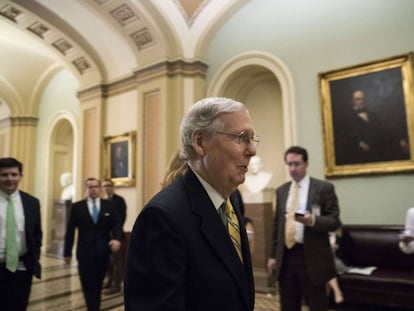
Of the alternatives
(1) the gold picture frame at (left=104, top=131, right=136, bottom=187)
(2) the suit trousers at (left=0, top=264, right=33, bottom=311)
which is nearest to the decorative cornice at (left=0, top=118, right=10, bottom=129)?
(1) the gold picture frame at (left=104, top=131, right=136, bottom=187)

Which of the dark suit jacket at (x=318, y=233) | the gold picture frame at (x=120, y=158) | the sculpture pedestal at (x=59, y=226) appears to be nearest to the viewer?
the dark suit jacket at (x=318, y=233)

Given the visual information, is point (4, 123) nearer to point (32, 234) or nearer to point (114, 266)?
point (114, 266)

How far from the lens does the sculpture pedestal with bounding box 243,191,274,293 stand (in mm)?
5523

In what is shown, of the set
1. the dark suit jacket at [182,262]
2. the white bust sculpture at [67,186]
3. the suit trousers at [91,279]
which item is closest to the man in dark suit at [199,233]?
the dark suit jacket at [182,262]

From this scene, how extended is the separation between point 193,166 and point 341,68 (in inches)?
186

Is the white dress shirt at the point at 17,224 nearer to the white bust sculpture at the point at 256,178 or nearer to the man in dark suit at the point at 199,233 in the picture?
the man in dark suit at the point at 199,233

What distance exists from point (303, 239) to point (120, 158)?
5.55m

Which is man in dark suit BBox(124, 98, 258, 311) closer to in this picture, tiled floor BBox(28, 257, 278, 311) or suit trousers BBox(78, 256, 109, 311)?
suit trousers BBox(78, 256, 109, 311)

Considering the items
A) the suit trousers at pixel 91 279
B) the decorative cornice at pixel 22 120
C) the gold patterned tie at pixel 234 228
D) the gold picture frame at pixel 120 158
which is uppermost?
the decorative cornice at pixel 22 120

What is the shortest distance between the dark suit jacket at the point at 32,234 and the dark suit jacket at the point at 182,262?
2.25 meters

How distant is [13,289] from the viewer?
9.34ft

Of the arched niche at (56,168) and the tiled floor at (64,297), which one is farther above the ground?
the arched niche at (56,168)

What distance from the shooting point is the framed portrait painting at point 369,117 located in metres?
4.84

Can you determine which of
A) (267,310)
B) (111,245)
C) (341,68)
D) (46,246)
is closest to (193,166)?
(111,245)
